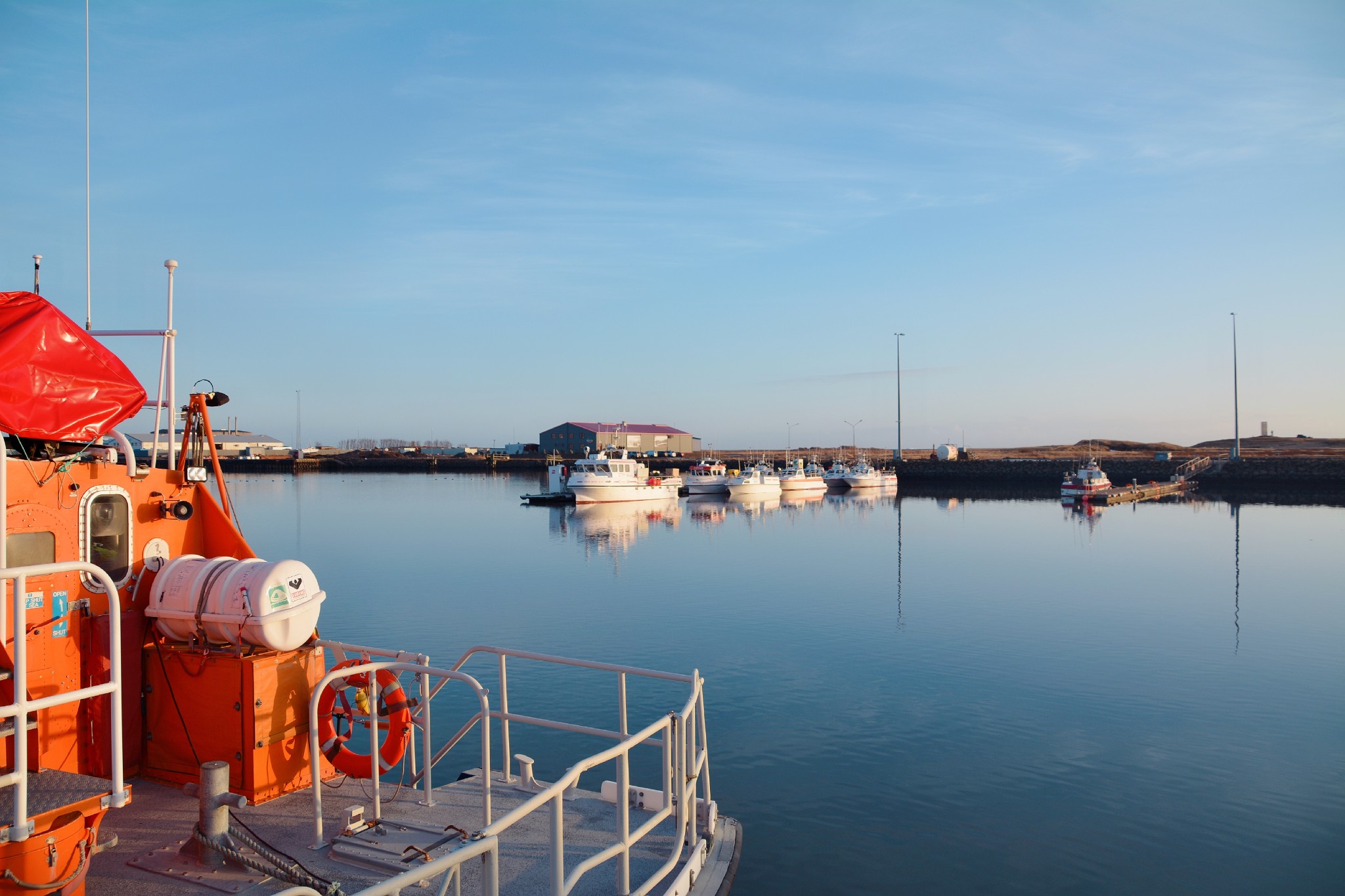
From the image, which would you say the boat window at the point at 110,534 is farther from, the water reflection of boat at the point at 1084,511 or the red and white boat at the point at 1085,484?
the red and white boat at the point at 1085,484

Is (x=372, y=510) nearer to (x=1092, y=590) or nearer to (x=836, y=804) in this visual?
(x=1092, y=590)

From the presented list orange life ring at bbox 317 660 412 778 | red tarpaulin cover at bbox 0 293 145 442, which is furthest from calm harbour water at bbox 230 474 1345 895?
red tarpaulin cover at bbox 0 293 145 442

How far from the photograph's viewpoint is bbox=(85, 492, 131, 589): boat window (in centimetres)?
703

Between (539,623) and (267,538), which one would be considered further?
(267,538)

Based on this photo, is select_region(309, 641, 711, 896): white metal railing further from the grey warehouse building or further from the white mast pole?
the grey warehouse building

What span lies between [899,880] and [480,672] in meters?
10.7

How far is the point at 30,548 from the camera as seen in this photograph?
261 inches

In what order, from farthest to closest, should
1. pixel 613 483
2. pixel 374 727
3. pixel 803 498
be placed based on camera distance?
pixel 803 498 < pixel 613 483 < pixel 374 727

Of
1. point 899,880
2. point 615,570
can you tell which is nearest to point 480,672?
point 899,880

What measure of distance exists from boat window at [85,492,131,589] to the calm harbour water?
6313mm

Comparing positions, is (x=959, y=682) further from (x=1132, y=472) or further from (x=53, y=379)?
(x=1132, y=472)

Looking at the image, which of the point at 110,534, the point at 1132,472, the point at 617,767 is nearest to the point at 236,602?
the point at 110,534

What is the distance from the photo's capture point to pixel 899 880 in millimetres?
9695

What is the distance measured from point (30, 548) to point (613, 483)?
65.9 metres
